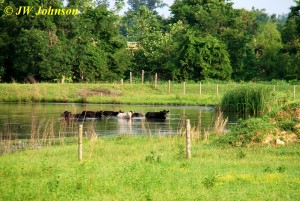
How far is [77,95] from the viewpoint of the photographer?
222 ft

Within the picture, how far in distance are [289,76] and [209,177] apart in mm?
66497

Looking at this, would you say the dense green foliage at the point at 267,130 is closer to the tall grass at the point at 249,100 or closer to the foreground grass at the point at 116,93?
the tall grass at the point at 249,100

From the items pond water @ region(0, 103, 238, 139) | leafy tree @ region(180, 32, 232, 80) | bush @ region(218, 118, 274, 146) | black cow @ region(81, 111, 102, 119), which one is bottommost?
pond water @ region(0, 103, 238, 139)

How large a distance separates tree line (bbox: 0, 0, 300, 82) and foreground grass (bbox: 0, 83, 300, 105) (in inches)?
203

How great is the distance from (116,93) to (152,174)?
5050 cm

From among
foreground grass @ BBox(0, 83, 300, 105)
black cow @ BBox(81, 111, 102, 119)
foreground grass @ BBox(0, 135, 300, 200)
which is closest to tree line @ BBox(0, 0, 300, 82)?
foreground grass @ BBox(0, 83, 300, 105)

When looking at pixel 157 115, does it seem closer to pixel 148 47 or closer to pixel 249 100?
pixel 249 100

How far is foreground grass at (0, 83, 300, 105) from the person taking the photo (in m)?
63.5

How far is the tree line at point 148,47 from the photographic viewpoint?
73.7 meters

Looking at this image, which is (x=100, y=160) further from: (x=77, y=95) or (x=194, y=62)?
(x=194, y=62)

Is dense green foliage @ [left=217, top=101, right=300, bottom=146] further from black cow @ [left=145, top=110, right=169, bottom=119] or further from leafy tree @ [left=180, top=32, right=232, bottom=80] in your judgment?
leafy tree @ [left=180, top=32, right=232, bottom=80]

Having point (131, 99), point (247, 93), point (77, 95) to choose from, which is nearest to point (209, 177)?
point (247, 93)

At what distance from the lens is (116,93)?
6931cm

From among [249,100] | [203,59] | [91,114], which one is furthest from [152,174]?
[203,59]
